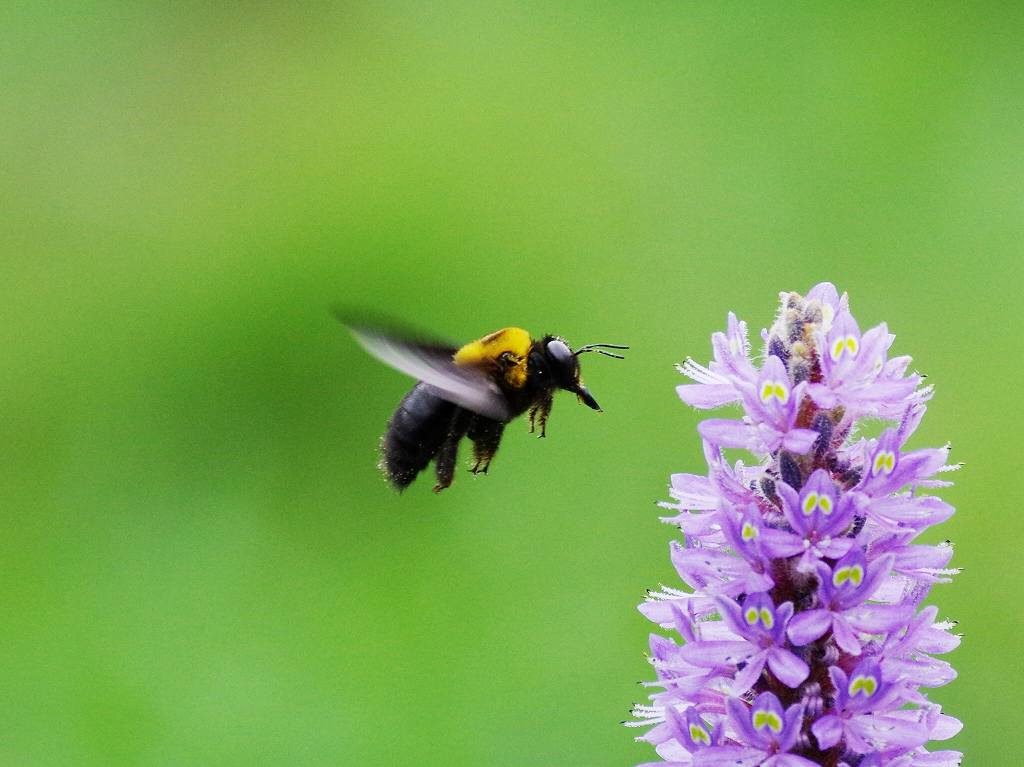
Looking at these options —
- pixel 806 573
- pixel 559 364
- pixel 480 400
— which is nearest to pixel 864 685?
pixel 806 573

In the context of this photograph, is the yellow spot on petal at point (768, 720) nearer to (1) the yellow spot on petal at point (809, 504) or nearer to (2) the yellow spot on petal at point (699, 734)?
(2) the yellow spot on petal at point (699, 734)

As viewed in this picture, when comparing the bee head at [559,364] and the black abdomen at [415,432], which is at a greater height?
the bee head at [559,364]

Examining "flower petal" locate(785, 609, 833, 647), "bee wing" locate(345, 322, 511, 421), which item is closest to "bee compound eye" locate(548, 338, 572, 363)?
"bee wing" locate(345, 322, 511, 421)

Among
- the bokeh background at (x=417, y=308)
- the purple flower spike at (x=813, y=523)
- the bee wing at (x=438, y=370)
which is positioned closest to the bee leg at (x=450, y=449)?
the bee wing at (x=438, y=370)

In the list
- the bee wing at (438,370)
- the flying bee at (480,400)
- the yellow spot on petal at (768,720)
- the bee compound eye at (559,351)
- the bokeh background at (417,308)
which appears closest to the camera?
the yellow spot on petal at (768,720)

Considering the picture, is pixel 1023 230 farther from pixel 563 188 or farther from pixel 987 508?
pixel 563 188

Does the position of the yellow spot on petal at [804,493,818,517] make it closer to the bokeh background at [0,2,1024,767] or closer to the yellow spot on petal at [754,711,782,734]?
the yellow spot on petal at [754,711,782,734]
